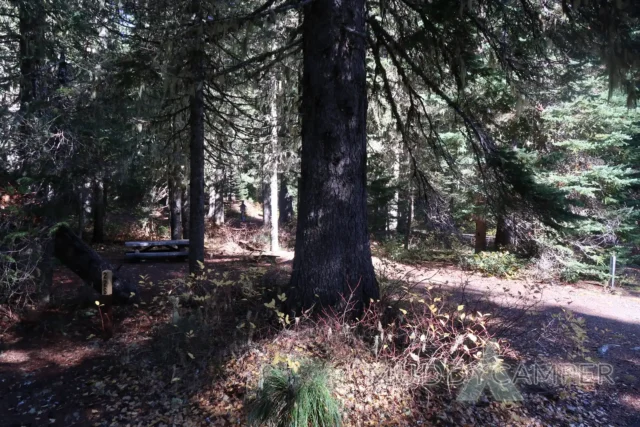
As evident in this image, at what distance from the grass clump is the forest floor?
1.35ft

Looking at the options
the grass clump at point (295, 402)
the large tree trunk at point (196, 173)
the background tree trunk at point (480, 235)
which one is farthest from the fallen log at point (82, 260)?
the background tree trunk at point (480, 235)

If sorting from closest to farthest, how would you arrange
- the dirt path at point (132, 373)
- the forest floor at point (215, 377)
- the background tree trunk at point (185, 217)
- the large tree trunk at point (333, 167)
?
the forest floor at point (215, 377) → the dirt path at point (132, 373) → the large tree trunk at point (333, 167) → the background tree trunk at point (185, 217)

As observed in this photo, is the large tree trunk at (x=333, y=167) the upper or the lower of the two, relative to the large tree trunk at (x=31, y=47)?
lower

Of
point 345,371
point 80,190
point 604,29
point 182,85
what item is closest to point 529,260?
point 604,29

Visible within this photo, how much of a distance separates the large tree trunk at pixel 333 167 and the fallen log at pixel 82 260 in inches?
148

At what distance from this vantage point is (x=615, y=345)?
241 inches

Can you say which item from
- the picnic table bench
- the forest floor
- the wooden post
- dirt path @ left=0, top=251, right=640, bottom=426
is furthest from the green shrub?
the wooden post

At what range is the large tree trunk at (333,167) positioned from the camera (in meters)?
4.98

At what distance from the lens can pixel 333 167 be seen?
498 cm

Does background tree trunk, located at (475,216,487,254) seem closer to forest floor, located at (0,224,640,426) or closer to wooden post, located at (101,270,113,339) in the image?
forest floor, located at (0,224,640,426)

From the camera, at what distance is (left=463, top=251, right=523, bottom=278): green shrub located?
1155cm

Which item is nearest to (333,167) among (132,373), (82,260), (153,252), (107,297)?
(132,373)

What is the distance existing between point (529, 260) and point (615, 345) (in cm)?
618

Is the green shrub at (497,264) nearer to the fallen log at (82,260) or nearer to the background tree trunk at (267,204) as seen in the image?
the fallen log at (82,260)
